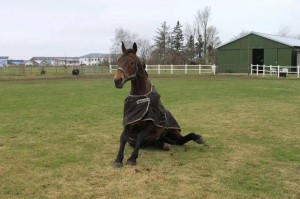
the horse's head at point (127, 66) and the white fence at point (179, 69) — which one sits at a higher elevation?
the white fence at point (179, 69)

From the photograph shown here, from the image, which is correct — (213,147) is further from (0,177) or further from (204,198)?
(0,177)

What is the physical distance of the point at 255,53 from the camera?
4388 cm

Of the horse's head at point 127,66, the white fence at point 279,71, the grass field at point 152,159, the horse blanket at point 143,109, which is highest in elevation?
the white fence at point 279,71

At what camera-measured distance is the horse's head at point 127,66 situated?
19.8 feet

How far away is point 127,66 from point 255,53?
39963 mm

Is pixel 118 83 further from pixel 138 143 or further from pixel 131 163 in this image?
pixel 131 163

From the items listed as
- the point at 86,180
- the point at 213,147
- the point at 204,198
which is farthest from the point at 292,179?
the point at 86,180

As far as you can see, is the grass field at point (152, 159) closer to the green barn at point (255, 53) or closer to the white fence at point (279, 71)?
the white fence at point (279, 71)

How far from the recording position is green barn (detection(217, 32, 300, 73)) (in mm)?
39219

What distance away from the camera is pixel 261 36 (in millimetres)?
41062

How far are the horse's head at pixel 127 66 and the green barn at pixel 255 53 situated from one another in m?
33.8

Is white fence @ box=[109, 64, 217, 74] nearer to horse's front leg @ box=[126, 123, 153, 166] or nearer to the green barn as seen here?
the green barn

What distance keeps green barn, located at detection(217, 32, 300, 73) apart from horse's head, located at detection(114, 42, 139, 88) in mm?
33836

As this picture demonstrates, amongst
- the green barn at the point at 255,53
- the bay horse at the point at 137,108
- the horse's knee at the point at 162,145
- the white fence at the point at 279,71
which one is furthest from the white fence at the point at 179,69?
the bay horse at the point at 137,108
